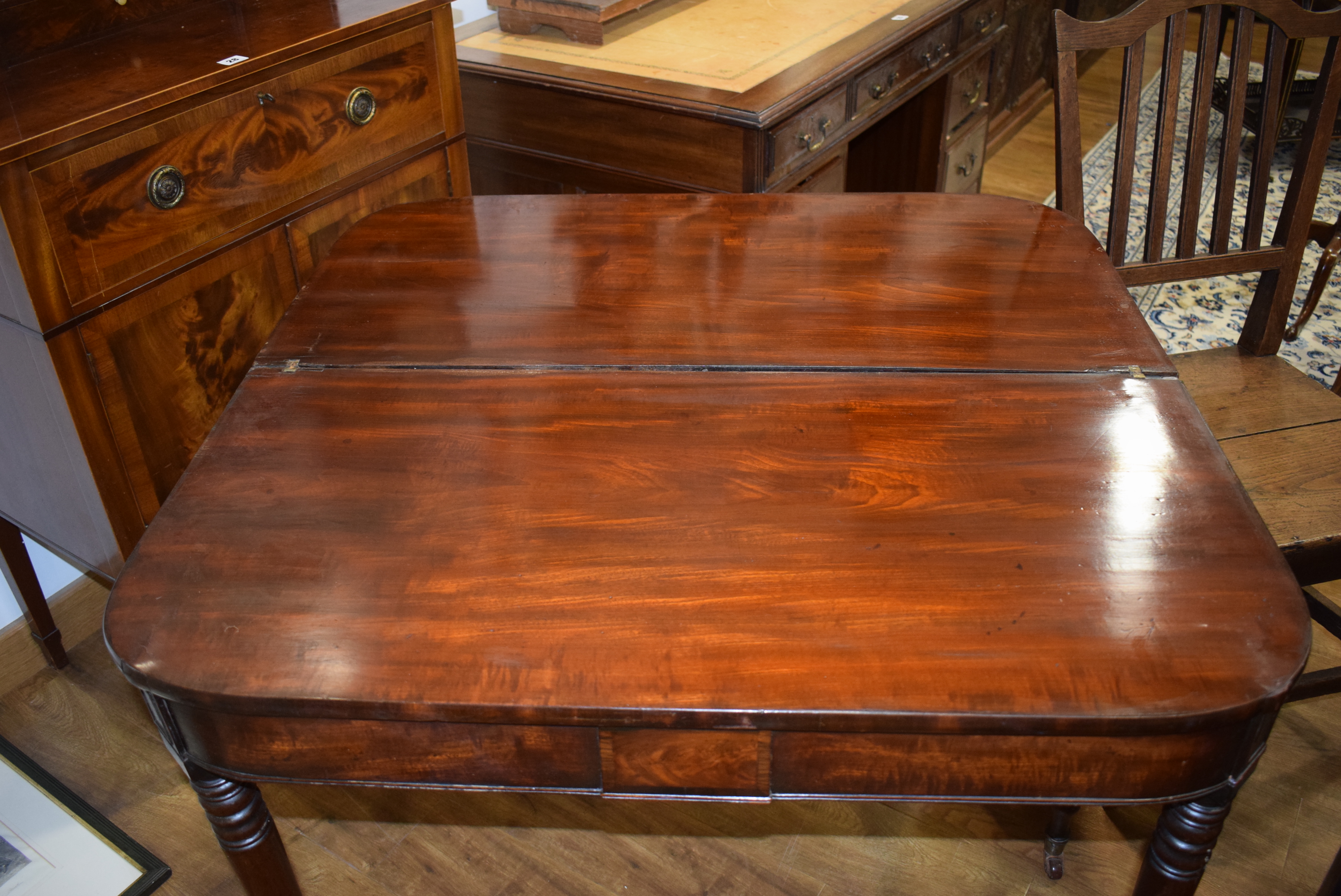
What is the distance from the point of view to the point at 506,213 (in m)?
1.58

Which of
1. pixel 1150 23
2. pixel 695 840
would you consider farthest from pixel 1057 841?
pixel 1150 23

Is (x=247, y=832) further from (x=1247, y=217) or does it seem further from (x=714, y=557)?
(x=1247, y=217)

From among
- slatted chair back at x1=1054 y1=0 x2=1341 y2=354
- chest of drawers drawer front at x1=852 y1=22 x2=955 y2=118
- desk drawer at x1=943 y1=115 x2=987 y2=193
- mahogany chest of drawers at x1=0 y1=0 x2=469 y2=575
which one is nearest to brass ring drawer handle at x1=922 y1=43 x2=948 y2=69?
chest of drawers drawer front at x1=852 y1=22 x2=955 y2=118

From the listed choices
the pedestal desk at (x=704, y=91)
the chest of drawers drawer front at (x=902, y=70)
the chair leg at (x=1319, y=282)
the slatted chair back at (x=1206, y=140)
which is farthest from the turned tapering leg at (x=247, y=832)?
the chair leg at (x=1319, y=282)

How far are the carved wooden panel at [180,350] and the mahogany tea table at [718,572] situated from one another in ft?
1.03

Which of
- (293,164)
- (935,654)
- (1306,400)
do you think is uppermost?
(293,164)

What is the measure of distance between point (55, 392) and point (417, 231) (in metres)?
0.52

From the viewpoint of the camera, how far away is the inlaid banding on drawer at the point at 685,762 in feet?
2.93

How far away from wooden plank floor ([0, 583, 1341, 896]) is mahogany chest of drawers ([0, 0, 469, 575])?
0.48m

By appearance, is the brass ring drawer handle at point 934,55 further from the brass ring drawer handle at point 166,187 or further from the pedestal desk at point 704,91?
the brass ring drawer handle at point 166,187

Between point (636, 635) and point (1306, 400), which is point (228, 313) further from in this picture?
point (1306, 400)

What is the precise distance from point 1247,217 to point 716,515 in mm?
1208

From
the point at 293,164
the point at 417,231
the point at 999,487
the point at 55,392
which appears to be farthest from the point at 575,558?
the point at 293,164

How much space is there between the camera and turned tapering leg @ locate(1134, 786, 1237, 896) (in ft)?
3.08
